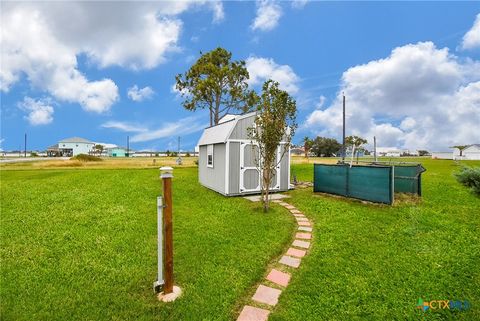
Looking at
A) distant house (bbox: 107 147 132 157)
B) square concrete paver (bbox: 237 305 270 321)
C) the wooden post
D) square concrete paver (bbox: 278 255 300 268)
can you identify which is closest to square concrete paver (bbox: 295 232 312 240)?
square concrete paver (bbox: 278 255 300 268)

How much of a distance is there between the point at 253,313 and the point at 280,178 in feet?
29.6

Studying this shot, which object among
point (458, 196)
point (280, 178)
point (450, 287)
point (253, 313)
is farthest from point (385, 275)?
point (458, 196)

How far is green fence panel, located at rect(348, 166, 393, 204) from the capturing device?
344 inches

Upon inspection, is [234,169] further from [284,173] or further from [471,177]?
[471,177]

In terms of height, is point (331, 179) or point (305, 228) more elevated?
point (331, 179)

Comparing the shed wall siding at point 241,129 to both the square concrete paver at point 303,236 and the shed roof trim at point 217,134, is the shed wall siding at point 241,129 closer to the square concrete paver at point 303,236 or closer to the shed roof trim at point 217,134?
the shed roof trim at point 217,134

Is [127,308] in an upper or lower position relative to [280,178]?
lower

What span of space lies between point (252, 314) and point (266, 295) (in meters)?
0.47

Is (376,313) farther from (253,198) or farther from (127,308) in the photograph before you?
(253,198)

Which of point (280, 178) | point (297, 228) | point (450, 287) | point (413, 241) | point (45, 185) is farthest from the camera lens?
point (45, 185)

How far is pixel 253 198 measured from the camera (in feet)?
34.9

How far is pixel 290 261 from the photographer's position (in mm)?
4715

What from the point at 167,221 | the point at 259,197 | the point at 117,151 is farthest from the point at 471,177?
the point at 117,151

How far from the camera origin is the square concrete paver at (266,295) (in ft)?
11.6
